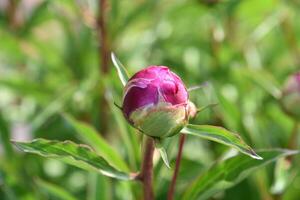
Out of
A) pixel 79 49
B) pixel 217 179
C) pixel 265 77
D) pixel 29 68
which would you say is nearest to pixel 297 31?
pixel 265 77

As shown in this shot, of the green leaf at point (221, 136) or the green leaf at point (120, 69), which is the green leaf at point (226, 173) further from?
the green leaf at point (120, 69)

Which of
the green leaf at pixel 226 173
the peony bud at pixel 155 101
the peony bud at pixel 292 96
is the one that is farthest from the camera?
the peony bud at pixel 292 96

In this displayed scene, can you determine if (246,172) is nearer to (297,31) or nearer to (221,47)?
(221,47)

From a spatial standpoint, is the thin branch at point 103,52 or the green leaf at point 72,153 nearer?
the green leaf at point 72,153

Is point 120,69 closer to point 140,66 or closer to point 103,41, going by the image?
point 103,41

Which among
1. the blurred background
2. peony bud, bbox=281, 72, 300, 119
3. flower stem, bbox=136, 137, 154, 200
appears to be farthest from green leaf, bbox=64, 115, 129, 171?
peony bud, bbox=281, 72, 300, 119

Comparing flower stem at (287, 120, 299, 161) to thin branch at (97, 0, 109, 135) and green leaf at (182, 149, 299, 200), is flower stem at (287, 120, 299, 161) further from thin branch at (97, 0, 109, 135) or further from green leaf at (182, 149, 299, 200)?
thin branch at (97, 0, 109, 135)

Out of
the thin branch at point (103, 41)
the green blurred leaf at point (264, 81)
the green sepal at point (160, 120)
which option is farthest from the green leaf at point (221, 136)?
the thin branch at point (103, 41)
